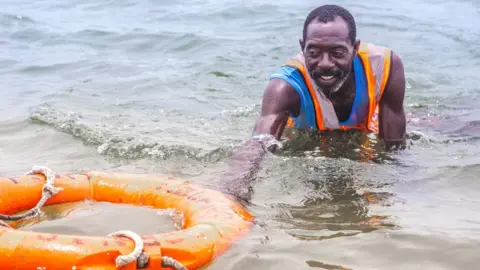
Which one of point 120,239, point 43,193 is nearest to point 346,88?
point 43,193

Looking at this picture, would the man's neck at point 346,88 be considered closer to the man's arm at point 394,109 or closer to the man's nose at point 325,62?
the man's arm at point 394,109

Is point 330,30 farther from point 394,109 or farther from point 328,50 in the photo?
point 394,109

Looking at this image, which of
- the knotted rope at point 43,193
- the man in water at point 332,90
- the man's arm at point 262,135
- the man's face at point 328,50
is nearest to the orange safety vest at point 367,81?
the man in water at point 332,90

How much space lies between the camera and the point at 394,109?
169 inches

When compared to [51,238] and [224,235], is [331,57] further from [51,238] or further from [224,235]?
[51,238]

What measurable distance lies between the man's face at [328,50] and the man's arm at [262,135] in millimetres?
317

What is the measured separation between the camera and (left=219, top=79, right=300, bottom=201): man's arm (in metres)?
3.59

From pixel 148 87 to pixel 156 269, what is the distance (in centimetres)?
481

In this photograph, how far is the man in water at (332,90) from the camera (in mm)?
3846

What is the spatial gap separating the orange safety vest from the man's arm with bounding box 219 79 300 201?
0.46 feet

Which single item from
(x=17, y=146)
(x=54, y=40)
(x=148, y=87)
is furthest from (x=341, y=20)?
(x=54, y=40)

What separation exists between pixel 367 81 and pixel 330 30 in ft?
1.97

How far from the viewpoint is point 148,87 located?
693 centimetres

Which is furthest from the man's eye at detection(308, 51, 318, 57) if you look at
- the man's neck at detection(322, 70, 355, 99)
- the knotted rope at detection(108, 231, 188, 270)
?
the knotted rope at detection(108, 231, 188, 270)
